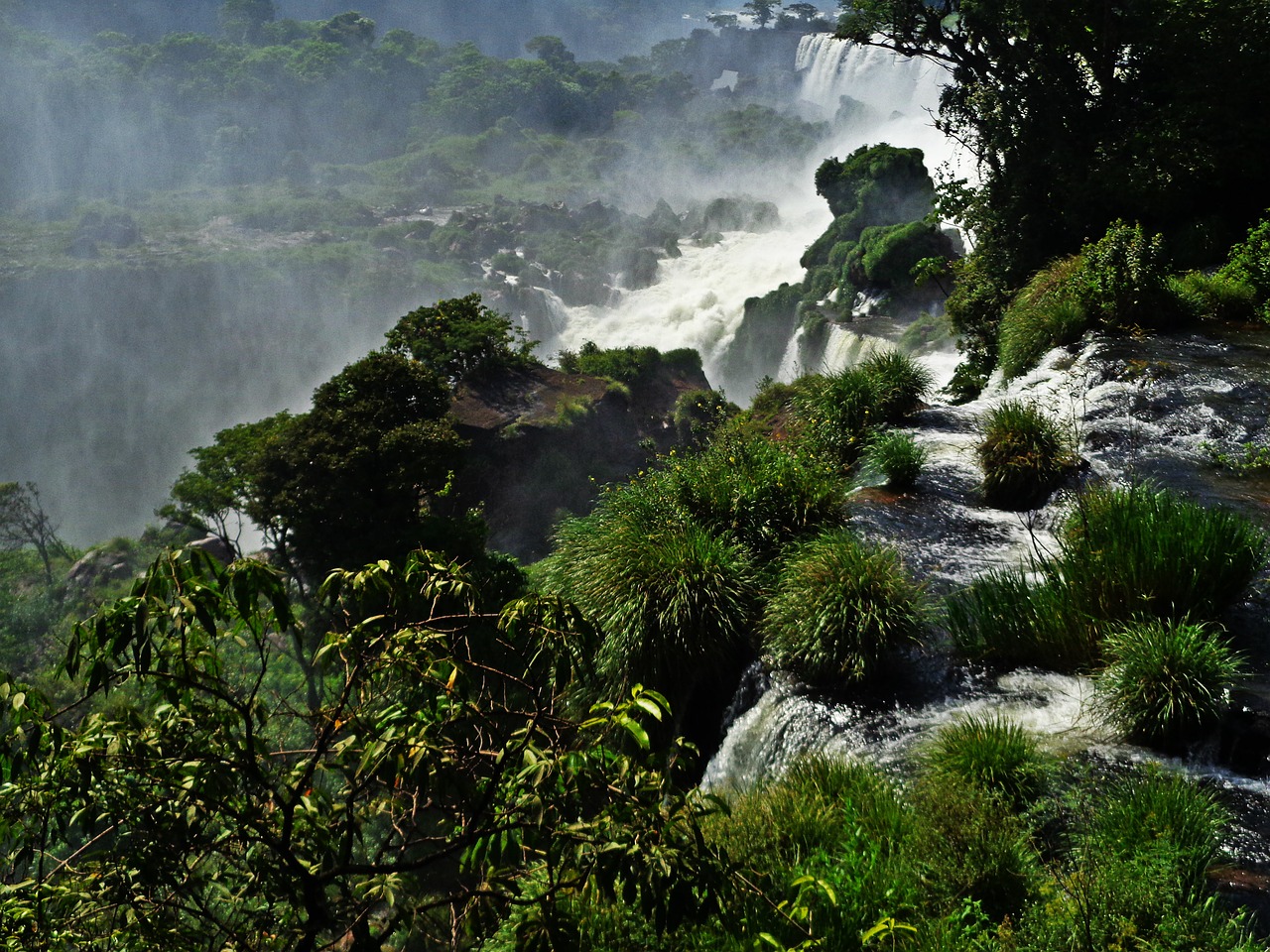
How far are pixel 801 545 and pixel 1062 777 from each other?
3312mm

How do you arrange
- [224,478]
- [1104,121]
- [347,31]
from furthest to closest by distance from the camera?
1. [347,31]
2. [224,478]
3. [1104,121]

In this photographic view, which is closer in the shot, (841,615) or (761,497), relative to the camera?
(841,615)

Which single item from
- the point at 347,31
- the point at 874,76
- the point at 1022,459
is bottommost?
the point at 1022,459

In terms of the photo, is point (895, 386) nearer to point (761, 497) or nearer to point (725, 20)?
point (761, 497)

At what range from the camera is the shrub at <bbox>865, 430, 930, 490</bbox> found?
9.48 meters

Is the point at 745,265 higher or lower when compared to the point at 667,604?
lower

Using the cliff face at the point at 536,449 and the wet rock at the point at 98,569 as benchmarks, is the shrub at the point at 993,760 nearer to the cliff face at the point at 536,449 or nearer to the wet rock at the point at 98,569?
the cliff face at the point at 536,449

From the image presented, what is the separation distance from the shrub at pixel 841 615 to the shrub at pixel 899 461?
2419 mm

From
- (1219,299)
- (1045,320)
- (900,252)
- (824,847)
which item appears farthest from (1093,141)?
(900,252)

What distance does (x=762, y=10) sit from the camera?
478ft

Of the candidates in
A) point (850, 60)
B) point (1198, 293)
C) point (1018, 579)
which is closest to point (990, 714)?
point (1018, 579)

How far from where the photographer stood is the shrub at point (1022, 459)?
8.99 metres

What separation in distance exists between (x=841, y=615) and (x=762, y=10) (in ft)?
525

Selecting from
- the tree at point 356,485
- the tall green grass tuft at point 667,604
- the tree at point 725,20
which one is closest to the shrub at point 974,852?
the tall green grass tuft at point 667,604
